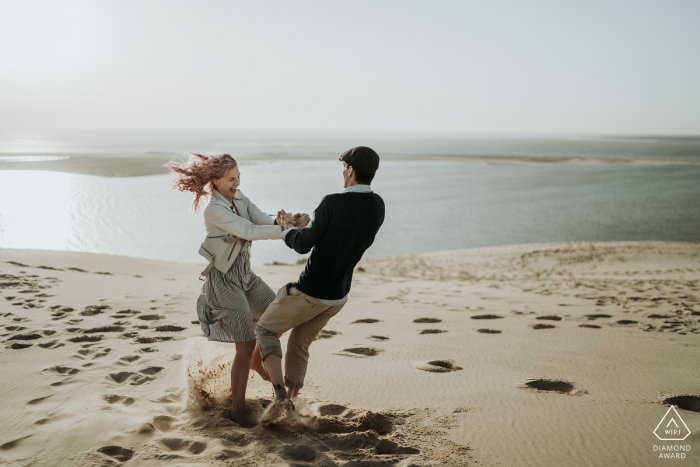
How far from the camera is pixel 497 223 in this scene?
23328 mm

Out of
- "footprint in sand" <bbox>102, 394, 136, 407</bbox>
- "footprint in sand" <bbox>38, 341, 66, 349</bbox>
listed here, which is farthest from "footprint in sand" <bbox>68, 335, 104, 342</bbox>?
"footprint in sand" <bbox>102, 394, 136, 407</bbox>

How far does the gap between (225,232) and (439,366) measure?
267cm

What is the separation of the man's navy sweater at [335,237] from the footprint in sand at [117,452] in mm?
1506

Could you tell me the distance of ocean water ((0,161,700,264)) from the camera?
17.9 meters

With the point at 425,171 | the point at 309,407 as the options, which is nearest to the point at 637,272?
the point at 309,407

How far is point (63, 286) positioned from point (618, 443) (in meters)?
8.48

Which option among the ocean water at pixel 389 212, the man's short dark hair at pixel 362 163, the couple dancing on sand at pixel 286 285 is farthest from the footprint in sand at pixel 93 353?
the ocean water at pixel 389 212

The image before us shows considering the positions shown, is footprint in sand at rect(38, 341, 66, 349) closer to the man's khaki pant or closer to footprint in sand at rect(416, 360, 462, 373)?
the man's khaki pant

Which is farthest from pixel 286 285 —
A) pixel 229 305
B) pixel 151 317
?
pixel 151 317

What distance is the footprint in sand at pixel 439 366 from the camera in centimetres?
500

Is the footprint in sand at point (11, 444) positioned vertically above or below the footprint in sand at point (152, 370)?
above

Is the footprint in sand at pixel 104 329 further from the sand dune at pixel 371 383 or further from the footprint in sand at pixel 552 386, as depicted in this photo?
the footprint in sand at pixel 552 386

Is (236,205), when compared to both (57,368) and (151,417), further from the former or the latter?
(57,368)

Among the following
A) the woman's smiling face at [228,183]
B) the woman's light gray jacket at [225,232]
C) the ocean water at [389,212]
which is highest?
the woman's smiling face at [228,183]
